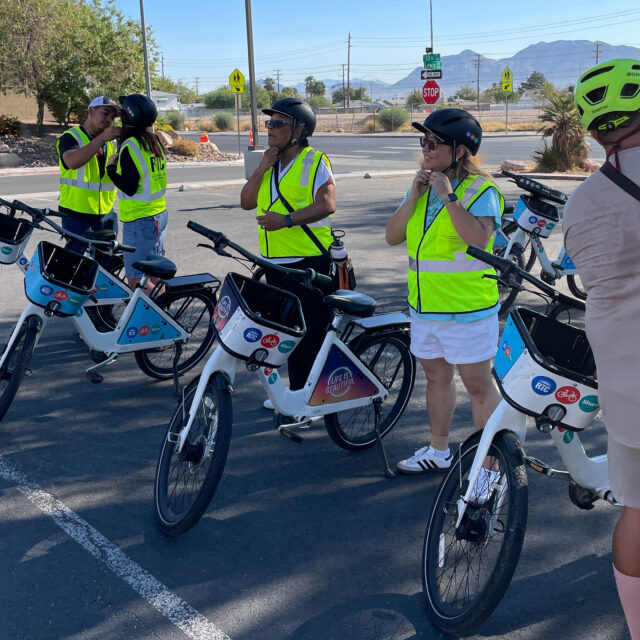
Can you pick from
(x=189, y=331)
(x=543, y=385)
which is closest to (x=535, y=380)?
(x=543, y=385)

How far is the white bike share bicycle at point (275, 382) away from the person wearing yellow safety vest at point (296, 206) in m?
0.40

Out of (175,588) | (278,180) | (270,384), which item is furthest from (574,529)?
(278,180)

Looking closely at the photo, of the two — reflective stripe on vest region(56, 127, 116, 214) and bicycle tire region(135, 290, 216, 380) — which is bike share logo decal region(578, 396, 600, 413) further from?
reflective stripe on vest region(56, 127, 116, 214)

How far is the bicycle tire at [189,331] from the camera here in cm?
569

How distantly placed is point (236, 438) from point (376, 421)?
3.06ft

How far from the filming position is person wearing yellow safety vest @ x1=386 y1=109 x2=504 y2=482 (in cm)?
361

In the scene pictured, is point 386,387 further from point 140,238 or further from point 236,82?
point 236,82

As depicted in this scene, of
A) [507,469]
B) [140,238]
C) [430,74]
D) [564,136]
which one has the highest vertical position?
[430,74]

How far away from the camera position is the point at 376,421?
4531mm

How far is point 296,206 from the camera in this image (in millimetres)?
4699

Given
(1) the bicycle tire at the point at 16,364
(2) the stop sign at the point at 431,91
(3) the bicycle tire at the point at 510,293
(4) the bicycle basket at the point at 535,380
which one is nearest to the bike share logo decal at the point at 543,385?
(4) the bicycle basket at the point at 535,380

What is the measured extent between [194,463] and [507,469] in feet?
4.98

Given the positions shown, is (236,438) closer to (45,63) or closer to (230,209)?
(230,209)

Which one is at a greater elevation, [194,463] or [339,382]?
[339,382]
